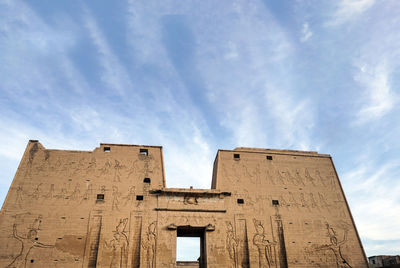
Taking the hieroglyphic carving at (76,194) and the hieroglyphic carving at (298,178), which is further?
the hieroglyphic carving at (298,178)

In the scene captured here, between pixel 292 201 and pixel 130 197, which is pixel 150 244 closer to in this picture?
pixel 130 197

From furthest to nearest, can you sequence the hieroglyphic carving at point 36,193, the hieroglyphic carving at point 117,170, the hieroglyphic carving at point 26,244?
the hieroglyphic carving at point 117,170
the hieroglyphic carving at point 36,193
the hieroglyphic carving at point 26,244

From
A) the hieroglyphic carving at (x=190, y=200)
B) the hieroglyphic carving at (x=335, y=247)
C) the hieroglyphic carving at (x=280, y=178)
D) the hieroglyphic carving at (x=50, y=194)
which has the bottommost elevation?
the hieroglyphic carving at (x=335, y=247)

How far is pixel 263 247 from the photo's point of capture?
17.6m

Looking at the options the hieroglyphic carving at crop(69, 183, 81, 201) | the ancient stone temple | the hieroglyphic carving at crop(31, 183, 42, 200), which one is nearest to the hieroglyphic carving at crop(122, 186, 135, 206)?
the ancient stone temple

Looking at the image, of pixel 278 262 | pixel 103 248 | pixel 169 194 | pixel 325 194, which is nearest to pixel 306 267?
pixel 278 262

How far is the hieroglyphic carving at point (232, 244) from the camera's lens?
16.9 m

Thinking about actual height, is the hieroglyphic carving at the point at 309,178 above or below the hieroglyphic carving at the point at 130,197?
above

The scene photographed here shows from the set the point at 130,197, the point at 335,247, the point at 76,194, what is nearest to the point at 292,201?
the point at 335,247

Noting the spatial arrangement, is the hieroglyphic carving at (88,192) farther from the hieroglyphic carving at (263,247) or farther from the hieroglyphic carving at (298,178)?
the hieroglyphic carving at (298,178)

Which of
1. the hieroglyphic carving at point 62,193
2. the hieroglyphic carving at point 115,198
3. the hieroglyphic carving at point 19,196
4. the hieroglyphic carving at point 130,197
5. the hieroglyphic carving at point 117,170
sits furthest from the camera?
the hieroglyphic carving at point 117,170

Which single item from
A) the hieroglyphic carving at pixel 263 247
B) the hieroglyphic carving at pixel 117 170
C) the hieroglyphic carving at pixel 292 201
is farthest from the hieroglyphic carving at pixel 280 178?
the hieroglyphic carving at pixel 117 170

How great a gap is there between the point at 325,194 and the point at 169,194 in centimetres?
1060

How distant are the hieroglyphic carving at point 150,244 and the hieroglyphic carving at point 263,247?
5.90 m
